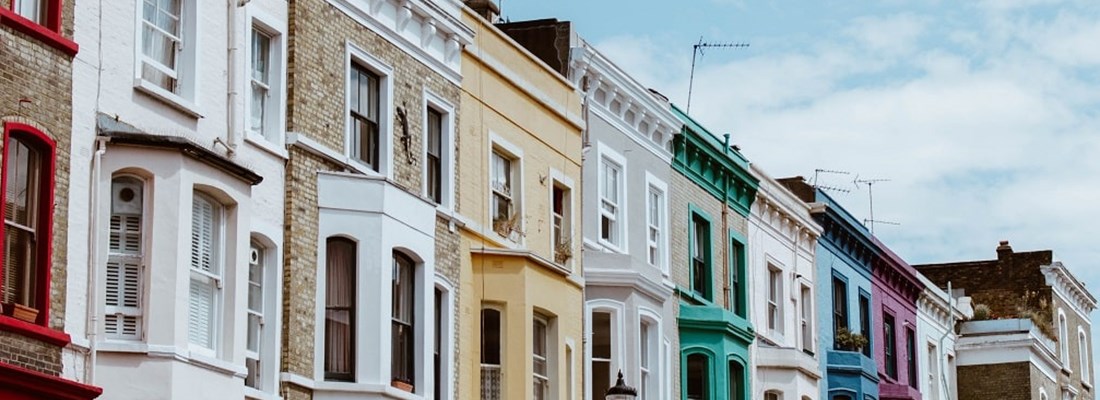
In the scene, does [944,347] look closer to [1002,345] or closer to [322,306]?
[1002,345]

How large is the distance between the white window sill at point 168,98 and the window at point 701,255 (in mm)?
19086

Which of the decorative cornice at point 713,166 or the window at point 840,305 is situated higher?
the decorative cornice at point 713,166

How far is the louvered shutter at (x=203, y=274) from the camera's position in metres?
26.6

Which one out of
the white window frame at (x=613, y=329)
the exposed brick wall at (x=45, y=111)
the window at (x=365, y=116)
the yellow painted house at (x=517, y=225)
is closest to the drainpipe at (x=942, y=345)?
the white window frame at (x=613, y=329)

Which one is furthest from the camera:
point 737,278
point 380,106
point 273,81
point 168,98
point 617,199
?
point 737,278

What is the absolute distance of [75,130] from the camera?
24.8 m

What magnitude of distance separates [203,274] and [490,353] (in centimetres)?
911

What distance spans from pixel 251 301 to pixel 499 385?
7.21 m

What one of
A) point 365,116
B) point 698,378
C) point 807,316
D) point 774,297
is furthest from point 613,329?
point 807,316

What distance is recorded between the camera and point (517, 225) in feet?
119

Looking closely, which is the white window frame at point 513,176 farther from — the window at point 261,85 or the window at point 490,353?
the window at point 261,85

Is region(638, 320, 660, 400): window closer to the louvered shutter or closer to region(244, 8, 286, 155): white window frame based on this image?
region(244, 8, 286, 155): white window frame

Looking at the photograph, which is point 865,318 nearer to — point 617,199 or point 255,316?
point 617,199

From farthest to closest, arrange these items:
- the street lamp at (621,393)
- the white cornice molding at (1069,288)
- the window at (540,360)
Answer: the white cornice molding at (1069,288) < the window at (540,360) < the street lamp at (621,393)
